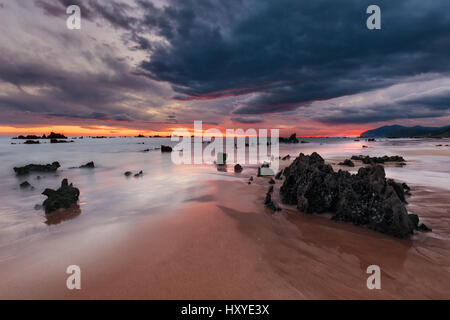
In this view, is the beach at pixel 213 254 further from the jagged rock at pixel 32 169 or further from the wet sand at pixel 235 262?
the jagged rock at pixel 32 169

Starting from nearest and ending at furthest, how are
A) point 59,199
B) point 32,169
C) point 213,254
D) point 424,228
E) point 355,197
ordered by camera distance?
point 213,254 < point 424,228 < point 355,197 < point 59,199 < point 32,169

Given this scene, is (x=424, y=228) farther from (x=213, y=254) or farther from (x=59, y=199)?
(x=59, y=199)

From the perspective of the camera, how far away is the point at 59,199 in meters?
5.28

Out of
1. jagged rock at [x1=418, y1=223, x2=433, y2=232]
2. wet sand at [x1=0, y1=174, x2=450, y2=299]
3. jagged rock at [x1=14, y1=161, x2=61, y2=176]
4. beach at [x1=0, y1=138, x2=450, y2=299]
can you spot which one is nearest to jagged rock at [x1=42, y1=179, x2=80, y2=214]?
beach at [x1=0, y1=138, x2=450, y2=299]

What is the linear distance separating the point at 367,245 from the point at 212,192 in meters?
4.82

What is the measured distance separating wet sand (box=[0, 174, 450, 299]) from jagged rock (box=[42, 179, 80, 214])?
2.13m

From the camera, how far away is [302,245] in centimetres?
352

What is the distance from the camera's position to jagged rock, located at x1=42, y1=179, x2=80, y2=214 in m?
5.18

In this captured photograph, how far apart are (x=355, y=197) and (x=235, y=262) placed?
366cm

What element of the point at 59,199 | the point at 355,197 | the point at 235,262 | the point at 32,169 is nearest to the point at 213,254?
the point at 235,262

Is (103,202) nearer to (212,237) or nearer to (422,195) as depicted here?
(212,237)

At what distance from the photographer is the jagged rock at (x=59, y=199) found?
5.18 m

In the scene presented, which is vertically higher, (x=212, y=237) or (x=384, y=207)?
(x=384, y=207)
